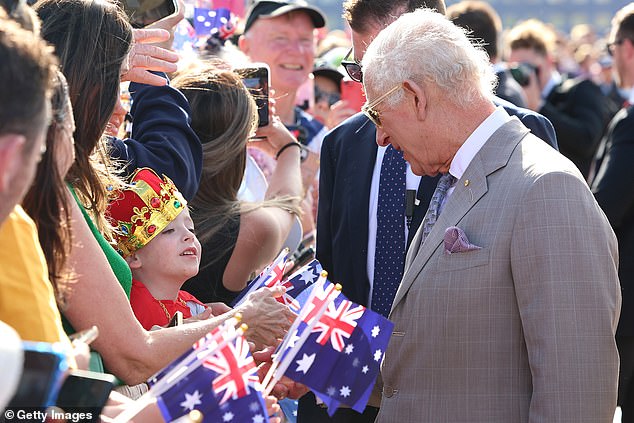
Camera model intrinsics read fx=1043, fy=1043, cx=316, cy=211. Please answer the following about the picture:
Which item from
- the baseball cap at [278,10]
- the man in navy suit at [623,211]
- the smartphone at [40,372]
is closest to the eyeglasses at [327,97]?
the baseball cap at [278,10]

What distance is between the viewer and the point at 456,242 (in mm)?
2982

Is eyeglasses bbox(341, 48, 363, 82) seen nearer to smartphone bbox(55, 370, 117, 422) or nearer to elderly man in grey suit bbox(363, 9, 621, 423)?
elderly man in grey suit bbox(363, 9, 621, 423)

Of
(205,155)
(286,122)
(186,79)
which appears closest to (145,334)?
(205,155)

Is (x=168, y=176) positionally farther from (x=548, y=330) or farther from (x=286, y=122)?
(x=286, y=122)

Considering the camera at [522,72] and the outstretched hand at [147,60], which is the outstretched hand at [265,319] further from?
the camera at [522,72]

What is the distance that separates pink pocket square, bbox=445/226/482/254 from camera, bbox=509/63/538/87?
18.9 feet

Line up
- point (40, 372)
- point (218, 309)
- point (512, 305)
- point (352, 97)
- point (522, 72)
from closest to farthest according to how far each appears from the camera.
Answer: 1. point (40, 372)
2. point (512, 305)
3. point (218, 309)
4. point (352, 97)
5. point (522, 72)

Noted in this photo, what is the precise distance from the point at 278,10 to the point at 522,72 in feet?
10.3

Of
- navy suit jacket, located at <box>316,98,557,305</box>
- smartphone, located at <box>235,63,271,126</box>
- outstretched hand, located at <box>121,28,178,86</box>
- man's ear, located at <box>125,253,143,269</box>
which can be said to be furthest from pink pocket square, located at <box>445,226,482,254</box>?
smartphone, located at <box>235,63,271,126</box>

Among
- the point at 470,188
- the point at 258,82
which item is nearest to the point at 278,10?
the point at 258,82

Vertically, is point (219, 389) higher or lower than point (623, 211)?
higher

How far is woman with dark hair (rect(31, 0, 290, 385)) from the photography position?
2518 millimetres

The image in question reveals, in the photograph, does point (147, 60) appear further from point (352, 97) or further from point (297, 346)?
point (352, 97)

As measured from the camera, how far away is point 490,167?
3066 millimetres
